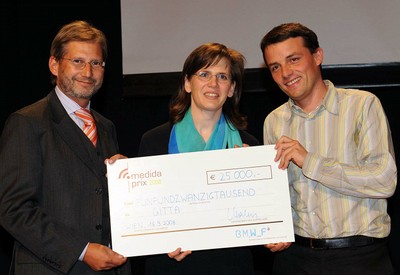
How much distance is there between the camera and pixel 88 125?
3.00 m

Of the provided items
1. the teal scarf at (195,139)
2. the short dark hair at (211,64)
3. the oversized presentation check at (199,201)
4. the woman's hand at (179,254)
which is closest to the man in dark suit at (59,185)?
the oversized presentation check at (199,201)

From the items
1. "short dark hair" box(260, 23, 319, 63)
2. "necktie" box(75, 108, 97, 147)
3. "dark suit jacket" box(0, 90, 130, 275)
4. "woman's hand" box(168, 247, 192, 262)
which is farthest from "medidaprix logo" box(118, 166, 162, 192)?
"short dark hair" box(260, 23, 319, 63)

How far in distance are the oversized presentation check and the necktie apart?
217mm

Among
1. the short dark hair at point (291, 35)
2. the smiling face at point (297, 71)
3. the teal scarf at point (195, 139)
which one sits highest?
the short dark hair at point (291, 35)

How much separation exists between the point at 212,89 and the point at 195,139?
29cm

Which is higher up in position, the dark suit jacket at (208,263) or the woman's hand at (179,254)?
the woman's hand at (179,254)

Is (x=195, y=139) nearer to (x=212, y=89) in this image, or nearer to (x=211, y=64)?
(x=212, y=89)

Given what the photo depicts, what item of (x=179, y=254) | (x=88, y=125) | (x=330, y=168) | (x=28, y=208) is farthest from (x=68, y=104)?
(x=330, y=168)

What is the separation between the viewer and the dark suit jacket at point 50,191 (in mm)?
2658

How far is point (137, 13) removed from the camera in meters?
4.71

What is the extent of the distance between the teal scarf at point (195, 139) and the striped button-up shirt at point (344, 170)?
36cm

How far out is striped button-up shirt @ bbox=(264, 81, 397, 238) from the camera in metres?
2.75

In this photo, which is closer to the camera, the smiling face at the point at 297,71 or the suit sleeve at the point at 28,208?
the suit sleeve at the point at 28,208

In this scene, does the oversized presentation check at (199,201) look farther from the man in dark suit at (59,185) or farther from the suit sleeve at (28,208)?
the suit sleeve at (28,208)
